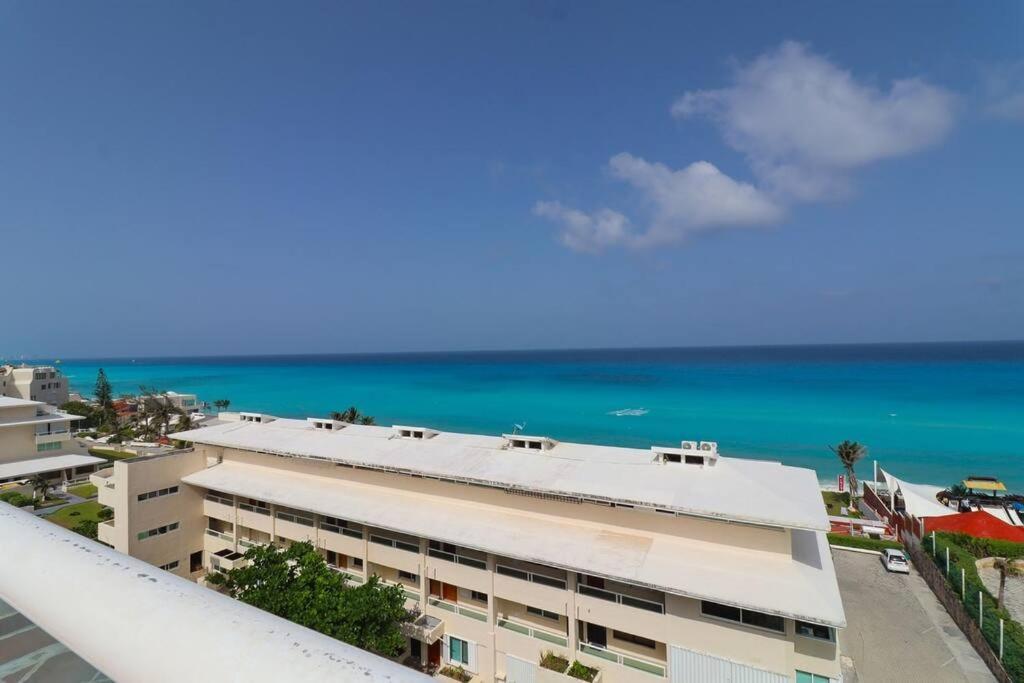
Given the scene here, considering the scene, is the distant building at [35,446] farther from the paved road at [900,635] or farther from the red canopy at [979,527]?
the red canopy at [979,527]

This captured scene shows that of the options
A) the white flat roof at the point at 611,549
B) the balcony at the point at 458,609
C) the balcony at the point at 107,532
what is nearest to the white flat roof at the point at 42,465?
the balcony at the point at 107,532

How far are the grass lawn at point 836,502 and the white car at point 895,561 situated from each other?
27.0ft

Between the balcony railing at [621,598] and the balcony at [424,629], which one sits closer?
the balcony railing at [621,598]

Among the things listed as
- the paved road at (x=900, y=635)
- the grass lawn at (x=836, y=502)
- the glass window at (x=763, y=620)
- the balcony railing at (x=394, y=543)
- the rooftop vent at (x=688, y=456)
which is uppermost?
the rooftop vent at (x=688, y=456)

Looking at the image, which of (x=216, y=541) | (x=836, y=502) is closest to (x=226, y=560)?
(x=216, y=541)

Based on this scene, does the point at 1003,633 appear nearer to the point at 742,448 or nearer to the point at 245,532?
the point at 245,532

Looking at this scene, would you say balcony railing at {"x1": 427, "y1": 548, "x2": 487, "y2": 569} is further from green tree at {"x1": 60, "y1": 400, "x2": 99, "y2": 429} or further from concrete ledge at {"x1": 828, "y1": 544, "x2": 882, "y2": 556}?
green tree at {"x1": 60, "y1": 400, "x2": 99, "y2": 429}

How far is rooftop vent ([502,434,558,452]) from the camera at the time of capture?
20344 millimetres

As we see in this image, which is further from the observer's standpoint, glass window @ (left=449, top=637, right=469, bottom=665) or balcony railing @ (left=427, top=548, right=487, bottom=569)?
glass window @ (left=449, top=637, right=469, bottom=665)

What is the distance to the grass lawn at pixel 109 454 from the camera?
149ft

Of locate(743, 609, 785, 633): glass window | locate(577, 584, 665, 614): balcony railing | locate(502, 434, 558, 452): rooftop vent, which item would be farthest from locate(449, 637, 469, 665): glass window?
locate(743, 609, 785, 633): glass window

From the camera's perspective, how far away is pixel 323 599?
15016mm

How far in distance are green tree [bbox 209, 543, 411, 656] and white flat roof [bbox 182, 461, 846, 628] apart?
2.25m

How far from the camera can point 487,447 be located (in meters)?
21.1
